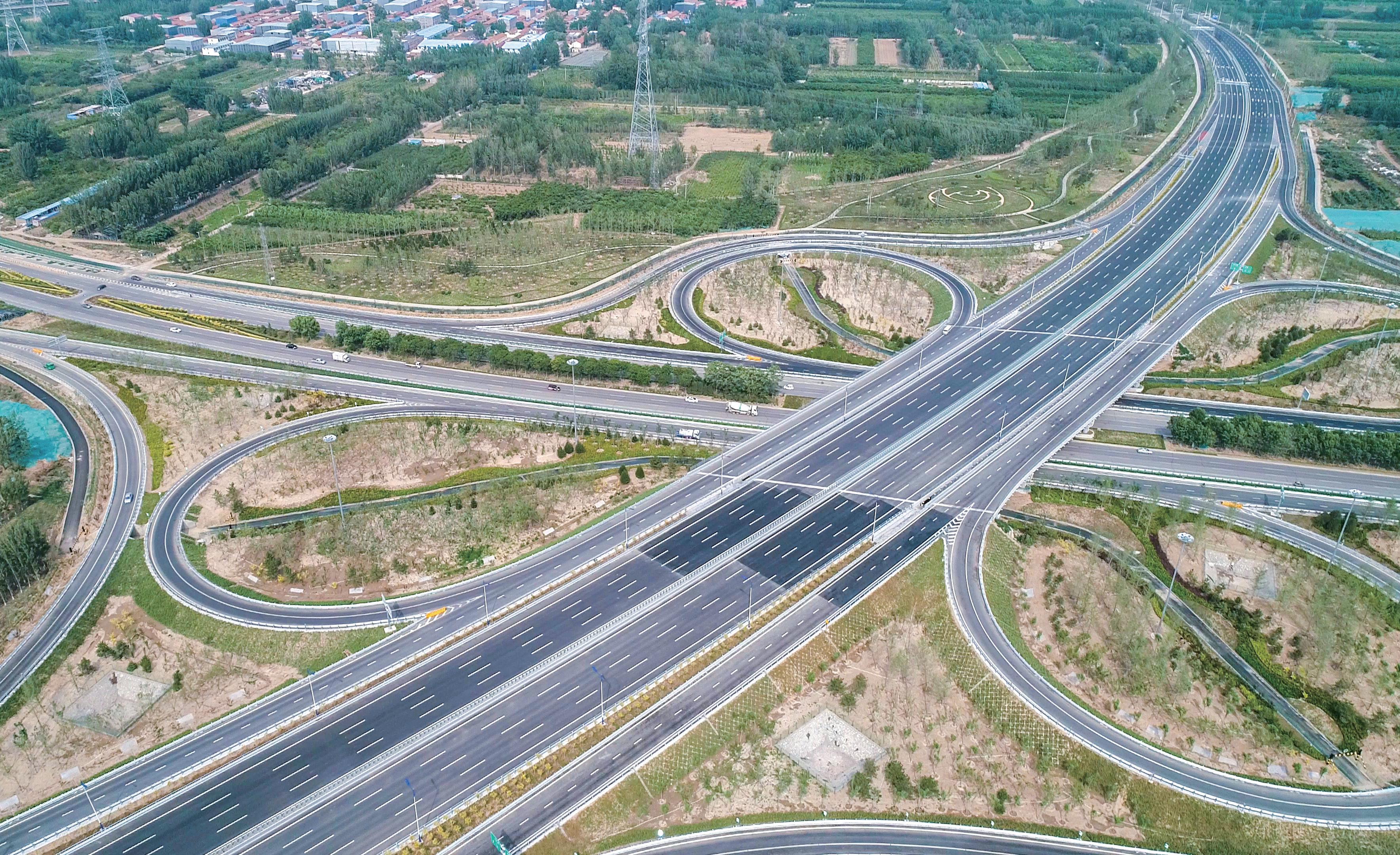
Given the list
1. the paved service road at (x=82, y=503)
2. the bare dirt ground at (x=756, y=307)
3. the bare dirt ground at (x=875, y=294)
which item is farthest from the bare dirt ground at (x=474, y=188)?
the paved service road at (x=82, y=503)

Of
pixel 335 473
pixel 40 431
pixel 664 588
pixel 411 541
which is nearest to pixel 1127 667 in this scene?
pixel 664 588

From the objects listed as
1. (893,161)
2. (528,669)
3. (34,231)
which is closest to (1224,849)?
(528,669)

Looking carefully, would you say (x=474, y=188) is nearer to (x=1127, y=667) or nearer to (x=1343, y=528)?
(x=1127, y=667)

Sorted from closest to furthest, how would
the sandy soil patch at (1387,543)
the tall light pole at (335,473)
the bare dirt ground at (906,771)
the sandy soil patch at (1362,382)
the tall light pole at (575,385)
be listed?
the bare dirt ground at (906,771) → the sandy soil patch at (1387,543) → the tall light pole at (335,473) → the tall light pole at (575,385) → the sandy soil patch at (1362,382)

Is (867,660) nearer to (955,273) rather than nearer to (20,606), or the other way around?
(20,606)

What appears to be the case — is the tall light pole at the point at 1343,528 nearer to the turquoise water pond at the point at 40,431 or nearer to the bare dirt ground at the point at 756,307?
the bare dirt ground at the point at 756,307
